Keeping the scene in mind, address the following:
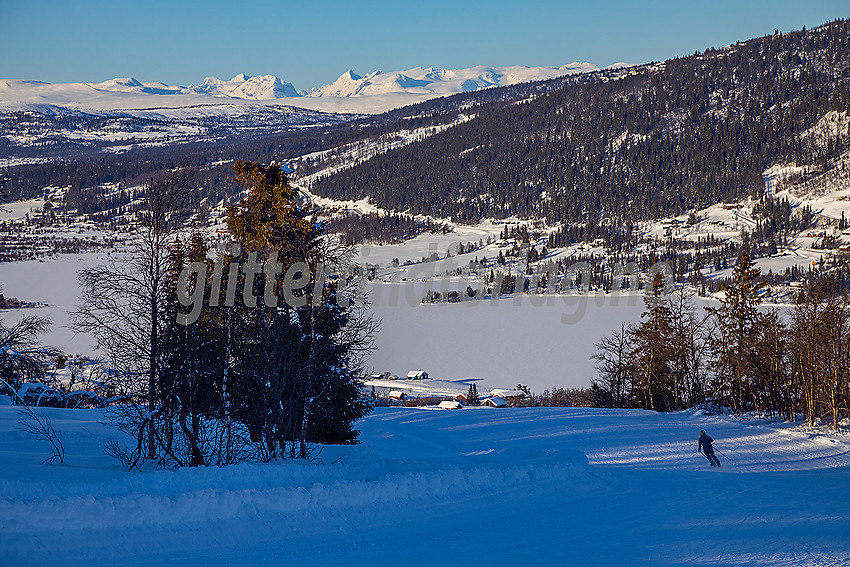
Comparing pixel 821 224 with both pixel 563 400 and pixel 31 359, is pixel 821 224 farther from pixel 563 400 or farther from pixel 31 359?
pixel 31 359

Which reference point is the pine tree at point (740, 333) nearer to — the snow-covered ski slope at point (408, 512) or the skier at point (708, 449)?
the skier at point (708, 449)

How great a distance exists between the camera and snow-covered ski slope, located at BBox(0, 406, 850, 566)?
827 centimetres

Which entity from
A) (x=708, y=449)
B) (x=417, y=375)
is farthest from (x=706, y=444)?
(x=417, y=375)

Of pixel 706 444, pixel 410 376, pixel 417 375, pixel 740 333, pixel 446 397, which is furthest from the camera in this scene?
pixel 410 376

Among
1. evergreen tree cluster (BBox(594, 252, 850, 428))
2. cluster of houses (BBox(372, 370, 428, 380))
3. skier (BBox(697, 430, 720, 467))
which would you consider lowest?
cluster of houses (BBox(372, 370, 428, 380))

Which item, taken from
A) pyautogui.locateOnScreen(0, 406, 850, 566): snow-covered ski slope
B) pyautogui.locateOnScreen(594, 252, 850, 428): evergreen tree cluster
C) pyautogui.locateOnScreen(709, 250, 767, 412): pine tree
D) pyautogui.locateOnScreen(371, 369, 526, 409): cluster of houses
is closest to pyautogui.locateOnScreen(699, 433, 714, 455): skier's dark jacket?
pyautogui.locateOnScreen(0, 406, 850, 566): snow-covered ski slope

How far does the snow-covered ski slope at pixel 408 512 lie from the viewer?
27.1ft

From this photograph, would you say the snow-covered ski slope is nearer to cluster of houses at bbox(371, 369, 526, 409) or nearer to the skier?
the skier

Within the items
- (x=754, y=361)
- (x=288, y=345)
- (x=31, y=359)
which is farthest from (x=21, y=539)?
(x=754, y=361)

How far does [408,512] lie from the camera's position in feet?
33.3

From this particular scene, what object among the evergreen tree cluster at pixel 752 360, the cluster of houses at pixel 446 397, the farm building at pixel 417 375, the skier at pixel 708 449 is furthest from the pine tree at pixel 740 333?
the farm building at pixel 417 375

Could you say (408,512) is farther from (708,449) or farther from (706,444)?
(708,449)

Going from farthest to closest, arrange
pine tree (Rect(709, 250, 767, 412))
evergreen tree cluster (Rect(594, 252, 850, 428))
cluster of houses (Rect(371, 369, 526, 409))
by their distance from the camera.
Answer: cluster of houses (Rect(371, 369, 526, 409)), pine tree (Rect(709, 250, 767, 412)), evergreen tree cluster (Rect(594, 252, 850, 428))

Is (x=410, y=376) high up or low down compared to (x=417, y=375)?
down
